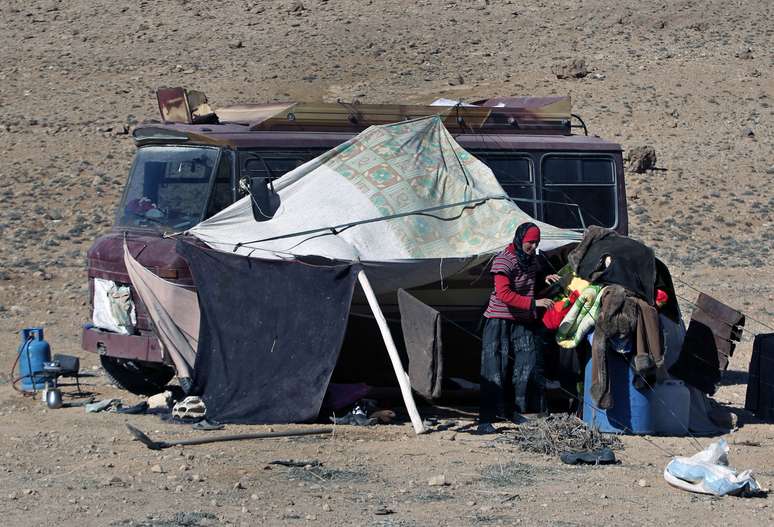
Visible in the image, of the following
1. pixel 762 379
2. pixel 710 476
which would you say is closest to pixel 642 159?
pixel 762 379

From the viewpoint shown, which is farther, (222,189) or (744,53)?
(744,53)

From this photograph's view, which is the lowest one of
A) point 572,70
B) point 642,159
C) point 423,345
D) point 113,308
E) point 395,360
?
point 642,159

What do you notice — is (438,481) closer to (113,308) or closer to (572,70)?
(113,308)

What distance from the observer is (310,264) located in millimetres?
8781

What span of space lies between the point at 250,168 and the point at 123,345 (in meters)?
1.65

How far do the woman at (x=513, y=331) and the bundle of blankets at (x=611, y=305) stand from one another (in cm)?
24

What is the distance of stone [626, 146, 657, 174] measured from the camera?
77.7 ft

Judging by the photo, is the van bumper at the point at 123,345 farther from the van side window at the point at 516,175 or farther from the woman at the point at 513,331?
the van side window at the point at 516,175

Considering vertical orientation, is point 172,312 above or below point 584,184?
below

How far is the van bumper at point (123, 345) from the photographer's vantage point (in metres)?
9.18

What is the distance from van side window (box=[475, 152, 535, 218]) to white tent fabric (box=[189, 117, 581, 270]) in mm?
502

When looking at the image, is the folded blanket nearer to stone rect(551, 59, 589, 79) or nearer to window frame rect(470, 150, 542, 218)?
window frame rect(470, 150, 542, 218)

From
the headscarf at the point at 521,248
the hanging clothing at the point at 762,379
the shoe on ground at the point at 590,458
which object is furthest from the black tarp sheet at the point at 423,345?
the hanging clothing at the point at 762,379

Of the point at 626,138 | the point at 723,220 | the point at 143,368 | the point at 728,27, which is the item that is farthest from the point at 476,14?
the point at 143,368
